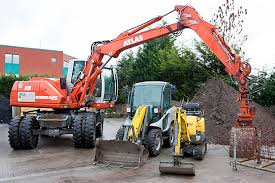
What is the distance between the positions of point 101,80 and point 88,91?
638 mm

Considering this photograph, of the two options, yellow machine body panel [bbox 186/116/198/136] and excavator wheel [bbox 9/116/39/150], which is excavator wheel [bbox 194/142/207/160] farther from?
excavator wheel [bbox 9/116/39/150]

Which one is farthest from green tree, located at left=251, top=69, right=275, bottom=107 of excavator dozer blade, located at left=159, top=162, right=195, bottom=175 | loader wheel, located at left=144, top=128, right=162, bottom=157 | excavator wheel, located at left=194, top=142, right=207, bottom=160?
excavator dozer blade, located at left=159, top=162, right=195, bottom=175

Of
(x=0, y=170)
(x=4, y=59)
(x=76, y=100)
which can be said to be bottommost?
(x=0, y=170)

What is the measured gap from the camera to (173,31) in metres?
10.4

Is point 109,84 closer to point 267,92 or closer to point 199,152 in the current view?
point 199,152

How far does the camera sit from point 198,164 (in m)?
8.31

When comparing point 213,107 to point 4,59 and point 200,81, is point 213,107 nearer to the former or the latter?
point 200,81

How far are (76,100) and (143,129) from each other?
311cm

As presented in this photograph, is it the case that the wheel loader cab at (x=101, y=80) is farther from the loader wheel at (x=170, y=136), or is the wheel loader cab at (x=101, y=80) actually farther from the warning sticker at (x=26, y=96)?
the loader wheel at (x=170, y=136)

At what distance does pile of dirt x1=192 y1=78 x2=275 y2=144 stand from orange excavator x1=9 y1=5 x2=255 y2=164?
2.79 metres

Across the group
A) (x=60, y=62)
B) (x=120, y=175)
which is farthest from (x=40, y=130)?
(x=60, y=62)

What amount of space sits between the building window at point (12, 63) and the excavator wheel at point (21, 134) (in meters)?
32.9

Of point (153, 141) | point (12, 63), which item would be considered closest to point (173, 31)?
point (153, 141)

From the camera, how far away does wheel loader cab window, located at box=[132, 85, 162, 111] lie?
9648 millimetres
